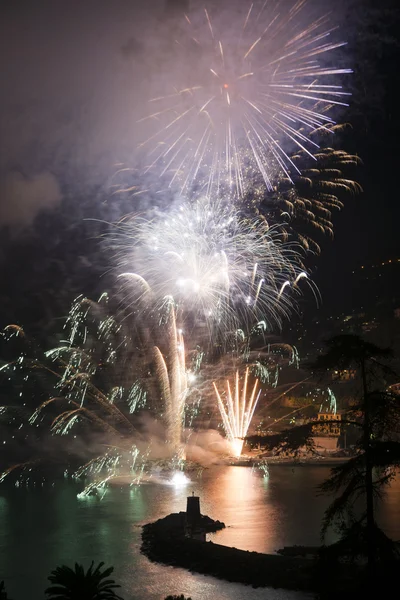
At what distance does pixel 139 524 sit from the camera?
29297 millimetres

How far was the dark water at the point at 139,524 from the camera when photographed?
63.3ft

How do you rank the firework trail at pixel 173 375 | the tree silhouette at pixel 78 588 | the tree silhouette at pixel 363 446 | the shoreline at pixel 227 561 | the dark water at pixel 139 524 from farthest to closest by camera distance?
the firework trail at pixel 173 375, the dark water at pixel 139 524, the shoreline at pixel 227 561, the tree silhouette at pixel 78 588, the tree silhouette at pixel 363 446

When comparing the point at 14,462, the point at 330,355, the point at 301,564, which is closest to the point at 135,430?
the point at 14,462

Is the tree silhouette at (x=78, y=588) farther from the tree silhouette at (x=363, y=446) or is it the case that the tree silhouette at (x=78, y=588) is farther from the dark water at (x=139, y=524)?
the dark water at (x=139, y=524)

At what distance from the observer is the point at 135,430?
5062 centimetres

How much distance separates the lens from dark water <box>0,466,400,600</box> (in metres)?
19.3

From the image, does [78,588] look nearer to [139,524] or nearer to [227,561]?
[227,561]

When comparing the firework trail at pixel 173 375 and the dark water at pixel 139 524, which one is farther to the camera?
the firework trail at pixel 173 375

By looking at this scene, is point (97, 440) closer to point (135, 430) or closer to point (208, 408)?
point (135, 430)

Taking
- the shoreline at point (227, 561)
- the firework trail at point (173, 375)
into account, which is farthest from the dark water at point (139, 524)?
the firework trail at point (173, 375)

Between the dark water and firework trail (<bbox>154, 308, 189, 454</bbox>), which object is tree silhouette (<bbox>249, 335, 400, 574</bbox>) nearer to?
the dark water

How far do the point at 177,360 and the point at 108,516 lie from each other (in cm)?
973

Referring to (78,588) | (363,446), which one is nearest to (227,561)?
(78,588)

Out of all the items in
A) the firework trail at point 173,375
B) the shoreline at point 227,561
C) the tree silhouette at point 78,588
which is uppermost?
the firework trail at point 173,375
